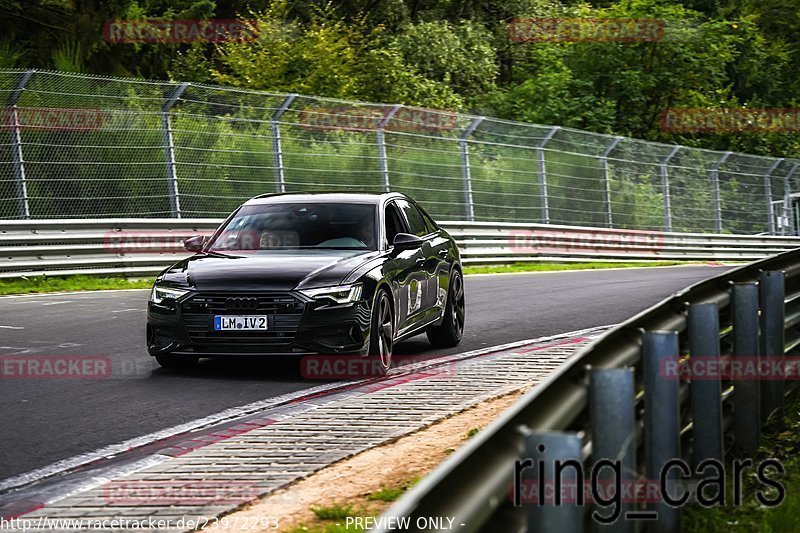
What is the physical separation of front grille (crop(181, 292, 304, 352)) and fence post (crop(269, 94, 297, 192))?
536 inches

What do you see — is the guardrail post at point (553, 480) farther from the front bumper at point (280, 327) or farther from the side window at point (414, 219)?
the side window at point (414, 219)

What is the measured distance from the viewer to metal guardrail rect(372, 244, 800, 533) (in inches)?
134

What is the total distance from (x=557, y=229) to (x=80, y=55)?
11.9 m

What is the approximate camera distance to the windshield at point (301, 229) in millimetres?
11211

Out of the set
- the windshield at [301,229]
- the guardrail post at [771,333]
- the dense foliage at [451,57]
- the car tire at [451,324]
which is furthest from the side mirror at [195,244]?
the dense foliage at [451,57]

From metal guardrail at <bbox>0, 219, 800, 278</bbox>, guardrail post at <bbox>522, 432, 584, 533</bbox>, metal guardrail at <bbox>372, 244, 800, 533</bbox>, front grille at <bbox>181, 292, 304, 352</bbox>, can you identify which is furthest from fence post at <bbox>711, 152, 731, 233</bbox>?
guardrail post at <bbox>522, 432, 584, 533</bbox>

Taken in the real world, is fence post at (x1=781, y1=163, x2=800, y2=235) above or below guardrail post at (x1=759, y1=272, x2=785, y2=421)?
below

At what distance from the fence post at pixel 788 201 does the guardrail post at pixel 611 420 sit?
123 ft

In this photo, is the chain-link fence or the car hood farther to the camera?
the chain-link fence

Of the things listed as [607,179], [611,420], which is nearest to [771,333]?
[611,420]

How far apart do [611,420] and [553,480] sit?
852 millimetres

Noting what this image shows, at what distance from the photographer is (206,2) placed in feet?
121

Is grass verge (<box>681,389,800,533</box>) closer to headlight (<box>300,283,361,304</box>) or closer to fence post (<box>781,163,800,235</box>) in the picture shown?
headlight (<box>300,283,361,304</box>)

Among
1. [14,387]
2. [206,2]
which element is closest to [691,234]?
[206,2]
